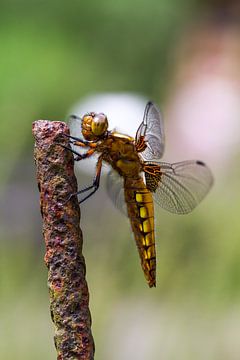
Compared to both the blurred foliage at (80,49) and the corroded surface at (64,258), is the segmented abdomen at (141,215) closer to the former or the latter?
the corroded surface at (64,258)

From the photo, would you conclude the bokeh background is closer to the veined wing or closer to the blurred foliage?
the blurred foliage

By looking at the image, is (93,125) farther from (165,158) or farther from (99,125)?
(165,158)

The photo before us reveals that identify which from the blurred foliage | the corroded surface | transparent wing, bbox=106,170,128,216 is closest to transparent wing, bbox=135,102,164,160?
transparent wing, bbox=106,170,128,216

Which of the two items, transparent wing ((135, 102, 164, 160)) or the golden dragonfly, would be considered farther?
transparent wing ((135, 102, 164, 160))

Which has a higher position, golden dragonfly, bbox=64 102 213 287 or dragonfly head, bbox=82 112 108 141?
dragonfly head, bbox=82 112 108 141

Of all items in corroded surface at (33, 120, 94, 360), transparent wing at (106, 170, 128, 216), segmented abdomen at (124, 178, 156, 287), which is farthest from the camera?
transparent wing at (106, 170, 128, 216)

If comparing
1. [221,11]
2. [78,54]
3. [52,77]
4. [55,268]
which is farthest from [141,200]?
[221,11]

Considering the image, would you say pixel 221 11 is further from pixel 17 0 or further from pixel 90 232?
pixel 90 232
